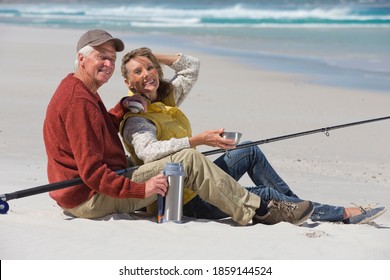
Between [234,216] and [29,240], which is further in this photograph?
[234,216]

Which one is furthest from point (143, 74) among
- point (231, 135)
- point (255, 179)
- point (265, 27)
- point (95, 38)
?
point (265, 27)

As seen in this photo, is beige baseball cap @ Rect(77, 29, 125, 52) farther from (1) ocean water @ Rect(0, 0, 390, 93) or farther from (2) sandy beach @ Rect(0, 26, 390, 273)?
(1) ocean water @ Rect(0, 0, 390, 93)

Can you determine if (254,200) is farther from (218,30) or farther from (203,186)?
(218,30)

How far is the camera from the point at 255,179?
5.31 m

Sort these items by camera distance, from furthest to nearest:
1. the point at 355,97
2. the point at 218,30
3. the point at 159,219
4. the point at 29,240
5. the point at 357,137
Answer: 1. the point at 218,30
2. the point at 355,97
3. the point at 357,137
4. the point at 159,219
5. the point at 29,240

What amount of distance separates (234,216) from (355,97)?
24.4 feet

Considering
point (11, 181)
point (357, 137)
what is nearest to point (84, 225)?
point (11, 181)

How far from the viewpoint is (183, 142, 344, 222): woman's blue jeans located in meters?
5.16

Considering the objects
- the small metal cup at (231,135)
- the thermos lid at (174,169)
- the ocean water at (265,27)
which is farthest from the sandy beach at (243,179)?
the ocean water at (265,27)

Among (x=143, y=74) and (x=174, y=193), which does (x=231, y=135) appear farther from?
(x=143, y=74)

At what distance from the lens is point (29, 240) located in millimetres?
4590

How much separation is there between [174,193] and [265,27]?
24075mm

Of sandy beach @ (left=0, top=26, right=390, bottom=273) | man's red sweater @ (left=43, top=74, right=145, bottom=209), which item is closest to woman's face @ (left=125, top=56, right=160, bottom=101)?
man's red sweater @ (left=43, top=74, right=145, bottom=209)

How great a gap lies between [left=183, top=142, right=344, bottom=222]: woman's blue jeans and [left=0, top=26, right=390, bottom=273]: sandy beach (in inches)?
3.9
